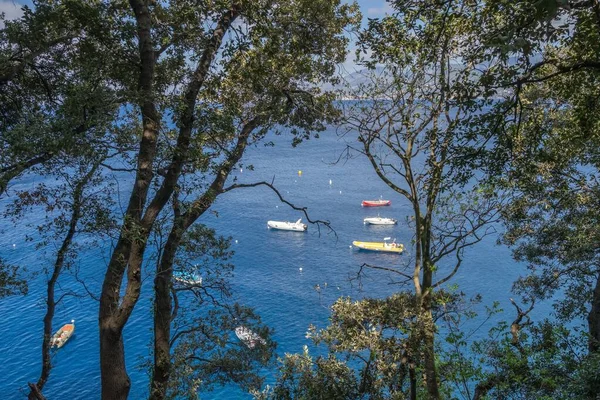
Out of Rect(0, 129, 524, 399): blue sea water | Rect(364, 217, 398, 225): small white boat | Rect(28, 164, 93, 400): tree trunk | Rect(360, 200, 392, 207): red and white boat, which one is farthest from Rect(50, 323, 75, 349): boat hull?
Rect(360, 200, 392, 207): red and white boat

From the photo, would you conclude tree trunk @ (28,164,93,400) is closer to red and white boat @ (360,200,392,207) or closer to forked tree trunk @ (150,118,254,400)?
forked tree trunk @ (150,118,254,400)

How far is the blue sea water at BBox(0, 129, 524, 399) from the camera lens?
2203cm

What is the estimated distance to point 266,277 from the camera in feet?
103

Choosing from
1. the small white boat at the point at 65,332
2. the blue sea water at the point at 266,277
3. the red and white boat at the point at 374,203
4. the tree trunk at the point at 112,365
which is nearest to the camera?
the tree trunk at the point at 112,365

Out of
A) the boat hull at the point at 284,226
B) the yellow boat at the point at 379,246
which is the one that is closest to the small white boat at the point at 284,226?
the boat hull at the point at 284,226

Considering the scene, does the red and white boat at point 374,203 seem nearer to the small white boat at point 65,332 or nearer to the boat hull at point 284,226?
the boat hull at point 284,226

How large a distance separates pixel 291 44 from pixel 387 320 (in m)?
5.30

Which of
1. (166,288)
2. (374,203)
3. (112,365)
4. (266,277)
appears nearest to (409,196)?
(166,288)

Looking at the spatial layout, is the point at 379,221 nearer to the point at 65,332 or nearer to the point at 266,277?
the point at 266,277

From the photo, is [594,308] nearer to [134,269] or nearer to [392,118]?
[392,118]

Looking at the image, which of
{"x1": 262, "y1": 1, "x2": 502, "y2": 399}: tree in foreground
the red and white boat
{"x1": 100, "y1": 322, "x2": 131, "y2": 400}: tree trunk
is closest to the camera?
{"x1": 100, "y1": 322, "x2": 131, "y2": 400}: tree trunk

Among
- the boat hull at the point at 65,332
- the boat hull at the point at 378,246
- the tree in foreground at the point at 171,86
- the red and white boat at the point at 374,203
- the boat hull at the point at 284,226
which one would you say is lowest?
the boat hull at the point at 65,332

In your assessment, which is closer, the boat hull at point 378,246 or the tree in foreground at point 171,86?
the tree in foreground at point 171,86

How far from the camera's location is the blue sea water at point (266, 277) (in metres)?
22.0
